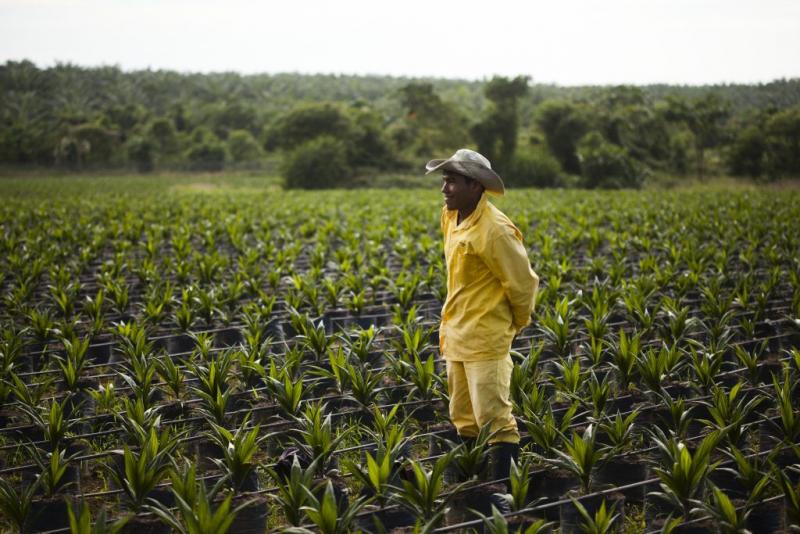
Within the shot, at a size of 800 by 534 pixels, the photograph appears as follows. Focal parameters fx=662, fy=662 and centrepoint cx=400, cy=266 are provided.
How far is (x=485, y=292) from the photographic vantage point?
423 centimetres

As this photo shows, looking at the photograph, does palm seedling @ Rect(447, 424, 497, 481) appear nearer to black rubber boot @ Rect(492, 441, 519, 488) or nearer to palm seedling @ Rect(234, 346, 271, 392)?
black rubber boot @ Rect(492, 441, 519, 488)

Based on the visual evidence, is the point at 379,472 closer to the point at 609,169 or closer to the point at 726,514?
the point at 726,514

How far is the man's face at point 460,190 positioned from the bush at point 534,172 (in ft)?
148

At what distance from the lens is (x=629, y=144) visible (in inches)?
2072

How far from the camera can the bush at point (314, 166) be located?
45.8 meters

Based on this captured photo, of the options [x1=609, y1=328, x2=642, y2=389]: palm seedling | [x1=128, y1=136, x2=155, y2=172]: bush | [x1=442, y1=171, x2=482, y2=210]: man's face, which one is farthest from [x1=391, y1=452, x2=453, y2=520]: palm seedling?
[x1=128, y1=136, x2=155, y2=172]: bush

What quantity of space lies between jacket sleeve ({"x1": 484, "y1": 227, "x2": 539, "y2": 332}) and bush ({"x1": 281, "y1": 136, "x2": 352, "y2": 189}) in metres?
42.7

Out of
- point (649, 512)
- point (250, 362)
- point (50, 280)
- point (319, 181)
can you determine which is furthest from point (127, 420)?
point (319, 181)

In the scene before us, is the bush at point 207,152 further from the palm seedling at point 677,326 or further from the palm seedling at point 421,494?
the palm seedling at point 421,494

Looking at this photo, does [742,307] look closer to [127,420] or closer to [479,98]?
[127,420]

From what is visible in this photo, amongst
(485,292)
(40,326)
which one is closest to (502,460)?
(485,292)

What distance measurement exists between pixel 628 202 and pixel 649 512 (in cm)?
2231

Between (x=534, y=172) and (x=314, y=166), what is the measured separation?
51.9 feet

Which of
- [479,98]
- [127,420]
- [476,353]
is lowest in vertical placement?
[127,420]
